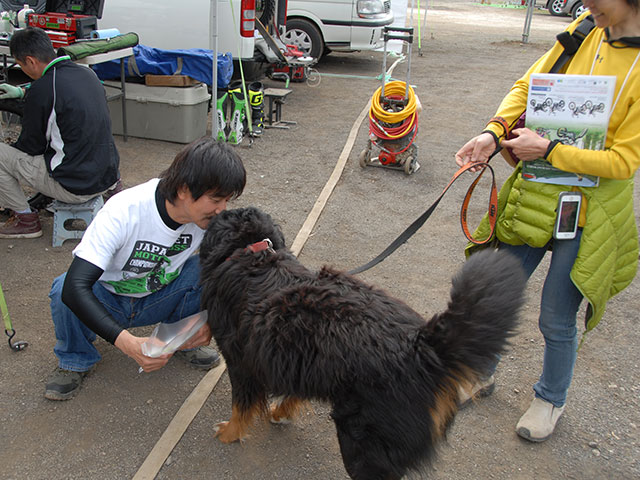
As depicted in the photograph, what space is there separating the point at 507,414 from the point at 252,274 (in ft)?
5.06

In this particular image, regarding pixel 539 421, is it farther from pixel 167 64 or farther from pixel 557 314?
pixel 167 64

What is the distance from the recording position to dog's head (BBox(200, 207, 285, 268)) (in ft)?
7.18

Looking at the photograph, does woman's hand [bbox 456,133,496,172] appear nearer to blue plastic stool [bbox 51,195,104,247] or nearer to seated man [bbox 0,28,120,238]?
seated man [bbox 0,28,120,238]

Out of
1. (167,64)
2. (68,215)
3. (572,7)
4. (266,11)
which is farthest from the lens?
(572,7)

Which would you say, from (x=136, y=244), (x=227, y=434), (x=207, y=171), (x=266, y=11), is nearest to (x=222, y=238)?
(x=207, y=171)

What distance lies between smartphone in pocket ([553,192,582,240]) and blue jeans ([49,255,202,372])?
163 cm

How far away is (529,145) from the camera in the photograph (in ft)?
6.93

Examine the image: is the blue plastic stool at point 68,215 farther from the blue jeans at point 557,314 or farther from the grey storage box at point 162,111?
the blue jeans at point 557,314

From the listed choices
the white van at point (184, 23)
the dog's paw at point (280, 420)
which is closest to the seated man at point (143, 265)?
the dog's paw at point (280, 420)

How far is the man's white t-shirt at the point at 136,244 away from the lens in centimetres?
224

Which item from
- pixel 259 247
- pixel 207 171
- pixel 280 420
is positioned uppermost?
pixel 207 171

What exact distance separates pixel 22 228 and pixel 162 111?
8.28 feet

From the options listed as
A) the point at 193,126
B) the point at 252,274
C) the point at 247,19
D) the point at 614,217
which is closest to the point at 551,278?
the point at 614,217

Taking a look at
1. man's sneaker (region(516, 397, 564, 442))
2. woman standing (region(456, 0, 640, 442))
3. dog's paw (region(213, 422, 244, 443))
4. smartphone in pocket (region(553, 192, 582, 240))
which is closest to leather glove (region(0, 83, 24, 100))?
dog's paw (region(213, 422, 244, 443))
